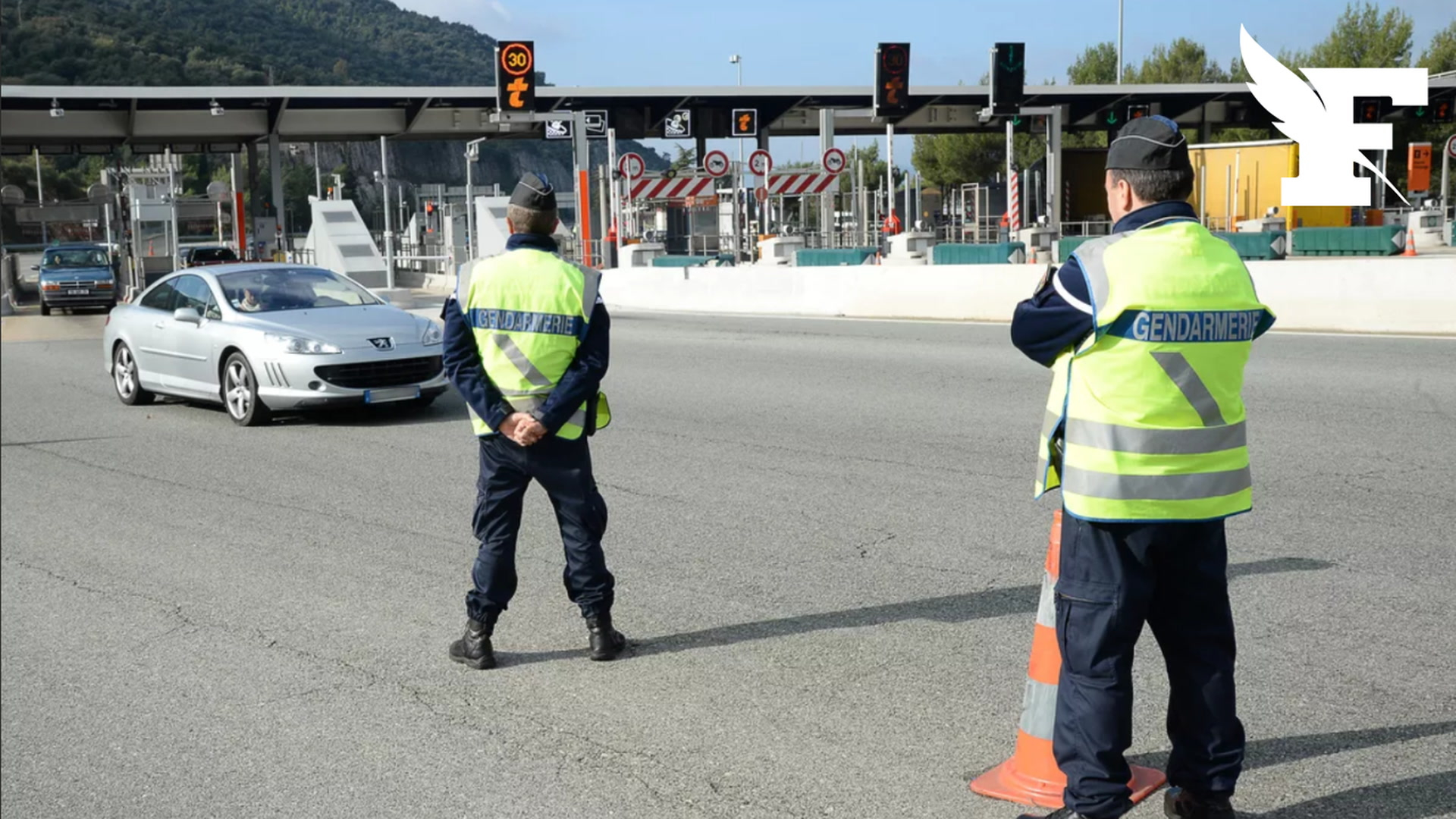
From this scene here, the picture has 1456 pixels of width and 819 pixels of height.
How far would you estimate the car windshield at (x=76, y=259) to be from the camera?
110 ft

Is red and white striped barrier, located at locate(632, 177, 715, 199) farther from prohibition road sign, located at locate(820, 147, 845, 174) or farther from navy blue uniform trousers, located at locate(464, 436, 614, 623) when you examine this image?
navy blue uniform trousers, located at locate(464, 436, 614, 623)

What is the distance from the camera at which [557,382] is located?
527 centimetres

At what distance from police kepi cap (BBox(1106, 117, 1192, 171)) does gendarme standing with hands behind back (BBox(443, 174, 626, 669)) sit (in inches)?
85.2

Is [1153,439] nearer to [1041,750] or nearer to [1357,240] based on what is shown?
[1041,750]

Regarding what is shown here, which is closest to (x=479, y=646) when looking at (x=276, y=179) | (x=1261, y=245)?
(x=1261, y=245)

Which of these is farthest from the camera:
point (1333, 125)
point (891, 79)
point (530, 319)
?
point (1333, 125)

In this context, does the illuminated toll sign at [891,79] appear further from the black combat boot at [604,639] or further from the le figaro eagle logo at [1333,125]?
the black combat boot at [604,639]

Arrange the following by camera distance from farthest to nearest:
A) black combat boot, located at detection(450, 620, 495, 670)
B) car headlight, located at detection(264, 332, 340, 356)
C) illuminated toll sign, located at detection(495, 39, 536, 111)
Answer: illuminated toll sign, located at detection(495, 39, 536, 111) → car headlight, located at detection(264, 332, 340, 356) → black combat boot, located at detection(450, 620, 495, 670)

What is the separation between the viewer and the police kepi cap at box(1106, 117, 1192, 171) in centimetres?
357

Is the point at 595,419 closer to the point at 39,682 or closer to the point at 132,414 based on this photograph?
the point at 39,682

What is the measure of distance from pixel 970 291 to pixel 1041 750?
17749 mm

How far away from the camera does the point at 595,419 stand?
538cm

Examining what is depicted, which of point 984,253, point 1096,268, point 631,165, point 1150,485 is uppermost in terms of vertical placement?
point 631,165

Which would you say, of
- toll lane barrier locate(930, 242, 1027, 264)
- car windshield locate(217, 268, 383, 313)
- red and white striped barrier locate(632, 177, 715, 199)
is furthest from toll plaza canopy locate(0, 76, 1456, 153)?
car windshield locate(217, 268, 383, 313)
